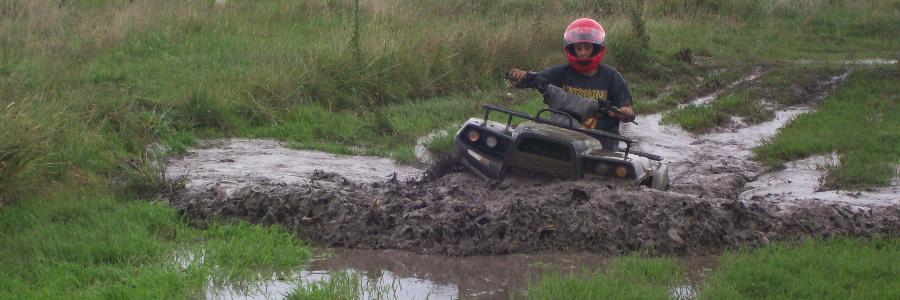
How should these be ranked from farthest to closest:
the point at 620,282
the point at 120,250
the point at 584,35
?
the point at 584,35
the point at 120,250
the point at 620,282

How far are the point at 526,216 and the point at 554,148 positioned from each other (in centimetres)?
77

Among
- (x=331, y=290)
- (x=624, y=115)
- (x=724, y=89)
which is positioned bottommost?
(x=724, y=89)

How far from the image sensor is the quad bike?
7828mm

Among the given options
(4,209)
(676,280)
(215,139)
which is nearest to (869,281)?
(676,280)

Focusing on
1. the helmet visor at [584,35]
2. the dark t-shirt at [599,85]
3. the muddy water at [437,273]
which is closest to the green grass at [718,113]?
the dark t-shirt at [599,85]

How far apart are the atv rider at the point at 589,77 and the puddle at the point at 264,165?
185 cm

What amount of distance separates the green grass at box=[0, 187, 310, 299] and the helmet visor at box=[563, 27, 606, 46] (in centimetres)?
265

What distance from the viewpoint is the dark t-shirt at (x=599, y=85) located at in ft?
28.0

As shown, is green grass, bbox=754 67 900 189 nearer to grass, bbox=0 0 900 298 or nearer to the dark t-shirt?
grass, bbox=0 0 900 298

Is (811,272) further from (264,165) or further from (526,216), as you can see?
(264,165)

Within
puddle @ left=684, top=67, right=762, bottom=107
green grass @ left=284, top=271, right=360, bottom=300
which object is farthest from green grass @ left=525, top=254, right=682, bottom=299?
puddle @ left=684, top=67, right=762, bottom=107

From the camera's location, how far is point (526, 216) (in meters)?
7.36

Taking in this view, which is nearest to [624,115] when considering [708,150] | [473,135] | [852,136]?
[473,135]

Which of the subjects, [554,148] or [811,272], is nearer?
[811,272]
